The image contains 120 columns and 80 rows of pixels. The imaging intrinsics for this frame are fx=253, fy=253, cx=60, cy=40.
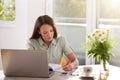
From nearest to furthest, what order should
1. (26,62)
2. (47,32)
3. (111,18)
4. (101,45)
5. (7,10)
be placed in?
(26,62)
(101,45)
(47,32)
(111,18)
(7,10)

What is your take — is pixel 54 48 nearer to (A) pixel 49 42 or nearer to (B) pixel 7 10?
(A) pixel 49 42

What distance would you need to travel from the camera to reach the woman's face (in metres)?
2.59

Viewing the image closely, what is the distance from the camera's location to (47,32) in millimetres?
2596

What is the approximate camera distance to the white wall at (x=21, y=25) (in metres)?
4.27

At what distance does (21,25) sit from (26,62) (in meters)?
2.50

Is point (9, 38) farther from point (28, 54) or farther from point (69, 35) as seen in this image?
point (28, 54)

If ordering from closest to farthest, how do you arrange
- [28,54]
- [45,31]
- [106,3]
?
1. [28,54]
2. [45,31]
3. [106,3]

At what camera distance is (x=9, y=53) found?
1994mm

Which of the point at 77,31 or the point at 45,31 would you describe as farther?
the point at 77,31

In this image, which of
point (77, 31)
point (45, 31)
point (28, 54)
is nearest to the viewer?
point (28, 54)

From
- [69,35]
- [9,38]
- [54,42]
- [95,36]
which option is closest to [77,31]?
[69,35]

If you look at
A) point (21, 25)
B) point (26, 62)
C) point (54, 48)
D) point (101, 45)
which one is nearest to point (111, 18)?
point (21, 25)

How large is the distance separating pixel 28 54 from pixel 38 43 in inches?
28.4

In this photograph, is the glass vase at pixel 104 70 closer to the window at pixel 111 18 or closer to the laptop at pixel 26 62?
the laptop at pixel 26 62
